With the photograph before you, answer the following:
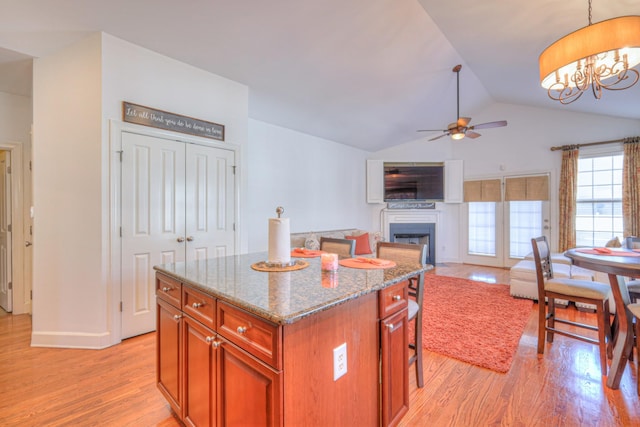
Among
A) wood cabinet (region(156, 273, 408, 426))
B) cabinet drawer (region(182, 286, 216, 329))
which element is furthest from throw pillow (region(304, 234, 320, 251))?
cabinet drawer (region(182, 286, 216, 329))

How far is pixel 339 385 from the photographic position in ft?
3.80

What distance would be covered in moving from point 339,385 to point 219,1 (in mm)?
2791

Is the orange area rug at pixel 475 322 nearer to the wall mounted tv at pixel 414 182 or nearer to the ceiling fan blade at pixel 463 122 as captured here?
the ceiling fan blade at pixel 463 122

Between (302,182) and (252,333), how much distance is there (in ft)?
14.3

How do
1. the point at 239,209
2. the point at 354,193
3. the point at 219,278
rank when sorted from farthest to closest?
the point at 354,193
the point at 239,209
the point at 219,278

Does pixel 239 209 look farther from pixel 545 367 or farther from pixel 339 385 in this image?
pixel 545 367

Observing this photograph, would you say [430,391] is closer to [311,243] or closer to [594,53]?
[594,53]

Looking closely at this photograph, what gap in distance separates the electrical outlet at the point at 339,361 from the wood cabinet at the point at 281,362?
0.02 metres

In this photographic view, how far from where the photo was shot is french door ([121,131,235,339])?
8.77 ft

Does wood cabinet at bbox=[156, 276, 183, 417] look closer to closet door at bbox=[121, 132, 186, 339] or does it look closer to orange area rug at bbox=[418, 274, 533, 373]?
closet door at bbox=[121, 132, 186, 339]

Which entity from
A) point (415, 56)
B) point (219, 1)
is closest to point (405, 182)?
point (415, 56)

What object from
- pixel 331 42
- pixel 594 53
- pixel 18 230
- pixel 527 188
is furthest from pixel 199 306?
pixel 527 188

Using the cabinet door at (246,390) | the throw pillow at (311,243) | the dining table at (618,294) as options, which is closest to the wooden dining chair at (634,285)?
the dining table at (618,294)

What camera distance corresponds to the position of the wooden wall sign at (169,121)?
266 centimetres
